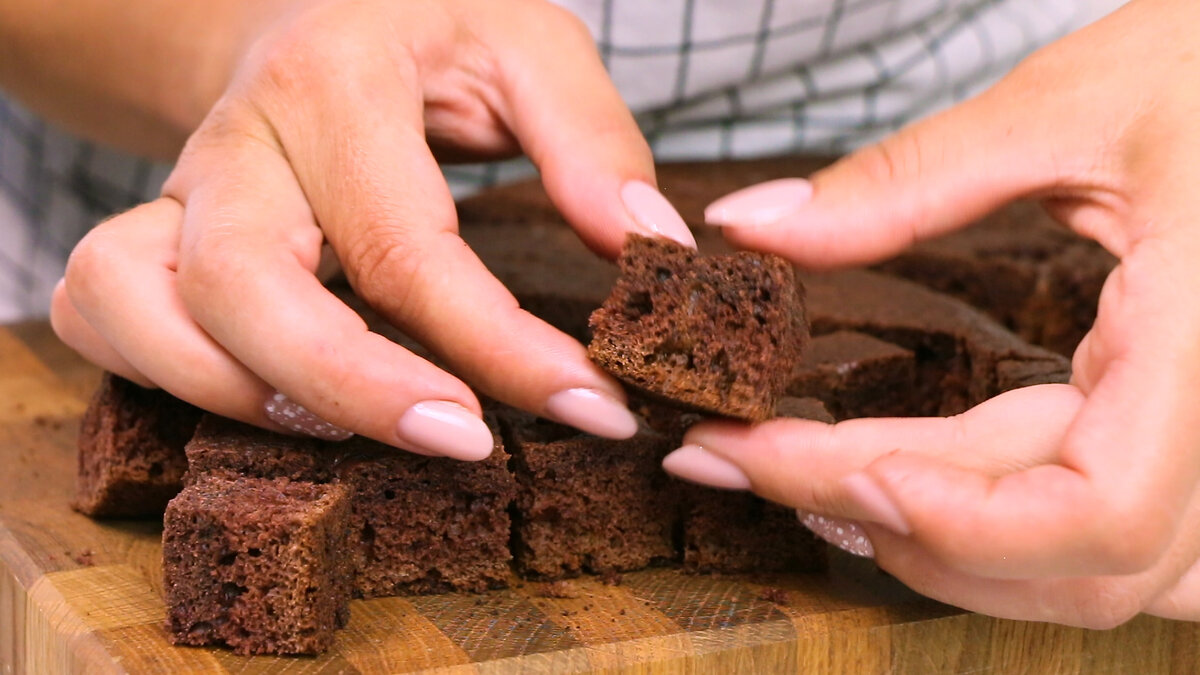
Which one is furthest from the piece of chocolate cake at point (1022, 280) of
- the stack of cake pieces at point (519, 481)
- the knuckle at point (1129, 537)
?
the knuckle at point (1129, 537)

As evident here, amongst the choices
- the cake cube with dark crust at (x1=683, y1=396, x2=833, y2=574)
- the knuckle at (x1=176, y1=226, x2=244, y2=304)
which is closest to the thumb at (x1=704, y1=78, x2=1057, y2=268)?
the cake cube with dark crust at (x1=683, y1=396, x2=833, y2=574)

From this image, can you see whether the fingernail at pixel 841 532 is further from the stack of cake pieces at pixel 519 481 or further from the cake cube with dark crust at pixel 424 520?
the cake cube with dark crust at pixel 424 520

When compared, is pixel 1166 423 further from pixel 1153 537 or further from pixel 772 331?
pixel 772 331

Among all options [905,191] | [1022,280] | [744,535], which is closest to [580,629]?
[744,535]

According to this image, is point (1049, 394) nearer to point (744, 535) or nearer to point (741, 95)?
point (744, 535)

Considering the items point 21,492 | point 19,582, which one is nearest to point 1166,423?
point 19,582

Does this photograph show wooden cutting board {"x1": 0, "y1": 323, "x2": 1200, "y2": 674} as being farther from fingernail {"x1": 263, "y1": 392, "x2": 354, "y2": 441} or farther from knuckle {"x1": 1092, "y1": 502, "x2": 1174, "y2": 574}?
knuckle {"x1": 1092, "y1": 502, "x2": 1174, "y2": 574}
